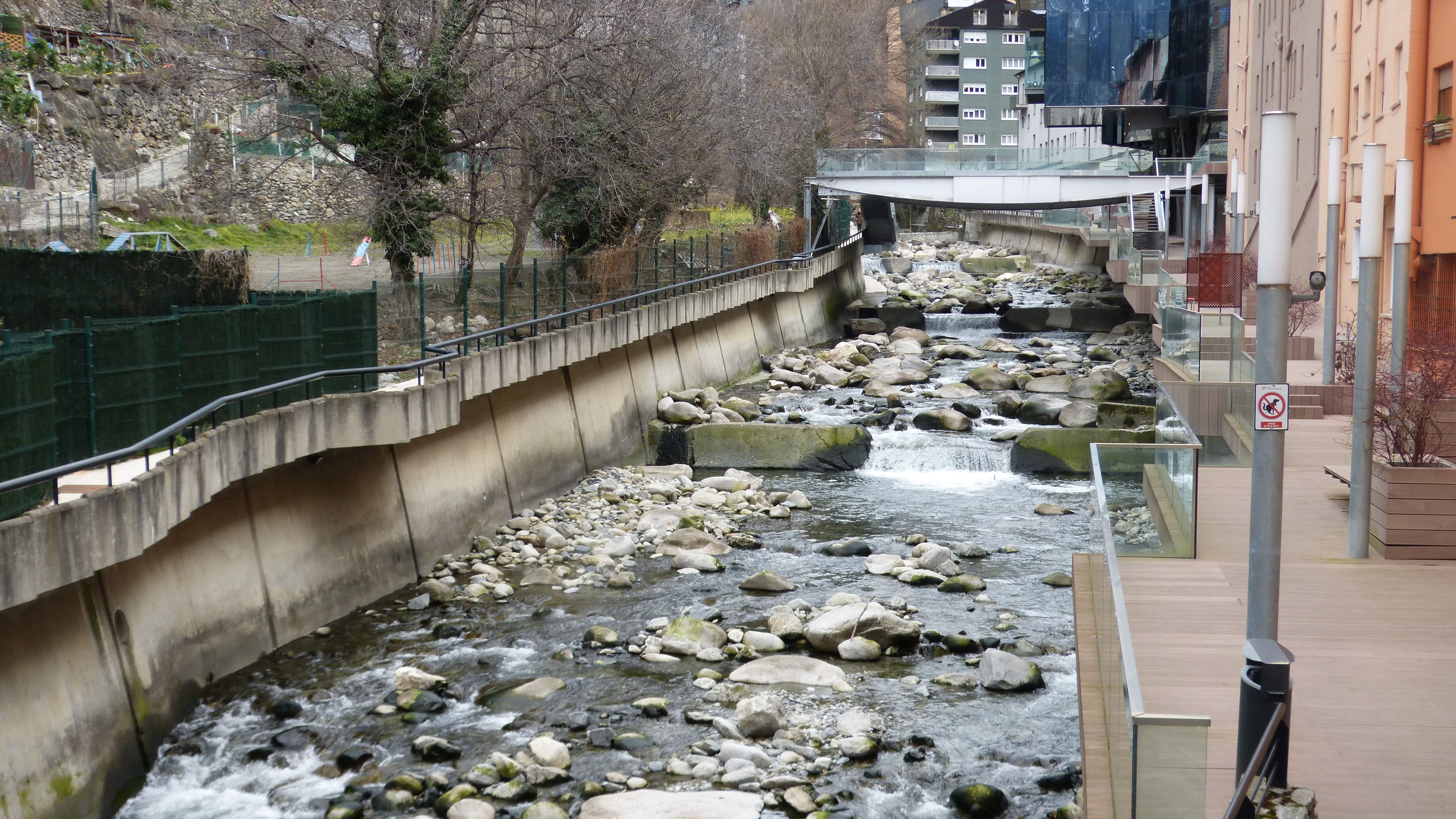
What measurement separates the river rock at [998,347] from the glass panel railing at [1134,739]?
33.7m

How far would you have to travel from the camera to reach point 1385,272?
998 inches

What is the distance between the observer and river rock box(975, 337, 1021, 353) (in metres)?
42.2

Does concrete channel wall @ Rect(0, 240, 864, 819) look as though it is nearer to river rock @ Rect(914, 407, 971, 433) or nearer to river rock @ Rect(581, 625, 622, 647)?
river rock @ Rect(581, 625, 622, 647)

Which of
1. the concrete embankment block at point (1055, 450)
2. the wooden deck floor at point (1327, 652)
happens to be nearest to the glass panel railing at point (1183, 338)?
the concrete embankment block at point (1055, 450)

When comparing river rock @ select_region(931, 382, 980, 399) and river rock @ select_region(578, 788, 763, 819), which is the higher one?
river rock @ select_region(931, 382, 980, 399)

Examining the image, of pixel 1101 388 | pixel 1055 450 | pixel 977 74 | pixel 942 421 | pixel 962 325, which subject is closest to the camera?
pixel 1055 450

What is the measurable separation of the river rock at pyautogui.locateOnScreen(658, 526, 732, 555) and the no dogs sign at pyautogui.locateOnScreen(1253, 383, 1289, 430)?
11737 millimetres

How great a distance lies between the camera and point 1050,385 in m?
33.4

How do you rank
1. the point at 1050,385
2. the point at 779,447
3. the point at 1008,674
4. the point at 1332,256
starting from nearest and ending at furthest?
the point at 1008,674
the point at 1332,256
the point at 779,447
the point at 1050,385

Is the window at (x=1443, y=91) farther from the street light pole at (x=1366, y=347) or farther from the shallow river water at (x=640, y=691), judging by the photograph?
the street light pole at (x=1366, y=347)

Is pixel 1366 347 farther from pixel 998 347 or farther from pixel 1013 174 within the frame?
pixel 1013 174

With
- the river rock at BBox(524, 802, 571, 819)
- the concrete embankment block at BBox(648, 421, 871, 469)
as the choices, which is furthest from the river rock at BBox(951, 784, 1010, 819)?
the concrete embankment block at BBox(648, 421, 871, 469)

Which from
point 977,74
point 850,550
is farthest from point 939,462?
point 977,74

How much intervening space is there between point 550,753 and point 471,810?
3.78ft
